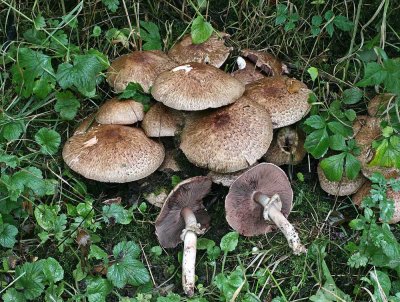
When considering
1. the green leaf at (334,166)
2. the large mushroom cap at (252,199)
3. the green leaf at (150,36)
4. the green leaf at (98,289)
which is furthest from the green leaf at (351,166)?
the green leaf at (150,36)

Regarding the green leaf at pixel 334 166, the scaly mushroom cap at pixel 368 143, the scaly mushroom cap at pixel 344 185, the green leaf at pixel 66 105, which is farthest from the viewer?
the green leaf at pixel 66 105

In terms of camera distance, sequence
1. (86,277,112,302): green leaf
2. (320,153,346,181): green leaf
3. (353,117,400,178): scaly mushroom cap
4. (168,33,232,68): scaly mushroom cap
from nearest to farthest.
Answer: (86,277,112,302): green leaf < (320,153,346,181): green leaf < (353,117,400,178): scaly mushroom cap < (168,33,232,68): scaly mushroom cap

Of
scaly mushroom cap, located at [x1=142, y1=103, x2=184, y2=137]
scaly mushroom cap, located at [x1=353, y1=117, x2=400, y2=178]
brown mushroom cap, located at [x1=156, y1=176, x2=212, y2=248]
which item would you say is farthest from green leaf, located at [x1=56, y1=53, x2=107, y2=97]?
scaly mushroom cap, located at [x1=353, y1=117, x2=400, y2=178]

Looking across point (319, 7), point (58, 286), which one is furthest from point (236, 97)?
point (58, 286)

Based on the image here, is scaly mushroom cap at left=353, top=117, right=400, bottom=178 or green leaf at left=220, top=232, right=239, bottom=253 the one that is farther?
scaly mushroom cap at left=353, top=117, right=400, bottom=178

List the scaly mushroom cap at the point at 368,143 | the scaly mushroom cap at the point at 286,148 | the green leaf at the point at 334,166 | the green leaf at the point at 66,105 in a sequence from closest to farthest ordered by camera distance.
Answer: the green leaf at the point at 334,166 < the scaly mushroom cap at the point at 368,143 < the scaly mushroom cap at the point at 286,148 < the green leaf at the point at 66,105

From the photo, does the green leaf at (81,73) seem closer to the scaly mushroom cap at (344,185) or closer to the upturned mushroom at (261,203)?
the upturned mushroom at (261,203)

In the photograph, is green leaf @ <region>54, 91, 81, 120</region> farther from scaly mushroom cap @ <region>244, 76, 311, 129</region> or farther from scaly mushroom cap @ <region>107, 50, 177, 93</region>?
scaly mushroom cap @ <region>244, 76, 311, 129</region>
